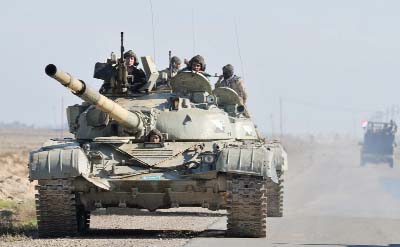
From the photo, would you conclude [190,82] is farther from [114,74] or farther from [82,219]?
[82,219]

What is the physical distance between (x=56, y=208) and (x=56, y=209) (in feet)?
0.05

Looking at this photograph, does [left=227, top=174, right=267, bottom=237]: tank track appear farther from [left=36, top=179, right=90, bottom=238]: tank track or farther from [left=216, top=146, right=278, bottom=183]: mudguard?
[left=36, top=179, right=90, bottom=238]: tank track

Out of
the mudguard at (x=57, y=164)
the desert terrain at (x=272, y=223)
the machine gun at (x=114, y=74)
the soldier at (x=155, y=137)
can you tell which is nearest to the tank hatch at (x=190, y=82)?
the machine gun at (x=114, y=74)

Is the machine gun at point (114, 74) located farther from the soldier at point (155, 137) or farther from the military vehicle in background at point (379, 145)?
the military vehicle in background at point (379, 145)

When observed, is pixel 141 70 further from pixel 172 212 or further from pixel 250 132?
pixel 172 212

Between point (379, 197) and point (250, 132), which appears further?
point (379, 197)

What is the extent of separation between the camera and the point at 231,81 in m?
25.7

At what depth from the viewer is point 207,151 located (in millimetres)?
19359

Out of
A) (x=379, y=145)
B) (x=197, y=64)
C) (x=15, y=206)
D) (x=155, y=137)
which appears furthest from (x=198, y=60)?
(x=379, y=145)

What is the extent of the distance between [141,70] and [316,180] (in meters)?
26.1

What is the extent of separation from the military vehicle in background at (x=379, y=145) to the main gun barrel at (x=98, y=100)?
4582 centimetres

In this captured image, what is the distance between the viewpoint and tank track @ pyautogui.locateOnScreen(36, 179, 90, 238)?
60.7 feet

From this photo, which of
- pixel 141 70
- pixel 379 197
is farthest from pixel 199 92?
pixel 379 197

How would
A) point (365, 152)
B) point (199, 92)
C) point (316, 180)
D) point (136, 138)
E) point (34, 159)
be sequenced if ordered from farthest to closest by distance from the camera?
point (365, 152) → point (316, 180) → point (199, 92) → point (136, 138) → point (34, 159)
